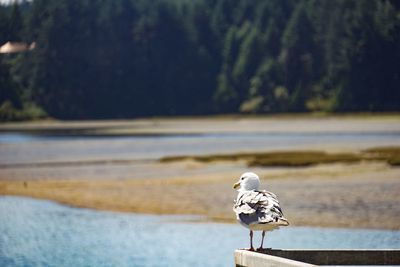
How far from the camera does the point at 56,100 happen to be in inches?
6737

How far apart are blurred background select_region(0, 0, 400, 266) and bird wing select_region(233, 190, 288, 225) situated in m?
9.15

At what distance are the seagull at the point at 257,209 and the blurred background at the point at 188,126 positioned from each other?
894cm

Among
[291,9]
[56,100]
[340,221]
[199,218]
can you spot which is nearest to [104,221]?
[199,218]

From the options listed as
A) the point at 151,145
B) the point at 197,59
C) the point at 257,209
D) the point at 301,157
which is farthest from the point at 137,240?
the point at 197,59

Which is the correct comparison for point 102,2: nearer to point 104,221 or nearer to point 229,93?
point 229,93

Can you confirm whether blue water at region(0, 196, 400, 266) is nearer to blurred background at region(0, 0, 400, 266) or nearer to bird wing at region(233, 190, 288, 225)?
blurred background at region(0, 0, 400, 266)

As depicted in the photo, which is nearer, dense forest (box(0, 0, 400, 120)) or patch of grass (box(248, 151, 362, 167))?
patch of grass (box(248, 151, 362, 167))

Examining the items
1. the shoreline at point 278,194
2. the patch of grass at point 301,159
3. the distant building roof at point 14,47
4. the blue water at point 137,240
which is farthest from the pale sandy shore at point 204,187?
the distant building roof at point 14,47

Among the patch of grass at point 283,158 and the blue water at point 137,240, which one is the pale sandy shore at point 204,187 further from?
the blue water at point 137,240

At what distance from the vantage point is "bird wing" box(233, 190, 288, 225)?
57.3 feet

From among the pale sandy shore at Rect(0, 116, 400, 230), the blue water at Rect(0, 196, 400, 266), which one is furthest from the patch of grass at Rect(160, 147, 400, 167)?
the blue water at Rect(0, 196, 400, 266)

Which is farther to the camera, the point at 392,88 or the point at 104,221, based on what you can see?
the point at 392,88

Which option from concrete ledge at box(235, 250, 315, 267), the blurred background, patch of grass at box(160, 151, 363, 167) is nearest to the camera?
concrete ledge at box(235, 250, 315, 267)

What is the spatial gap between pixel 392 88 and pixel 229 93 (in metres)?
33.6
